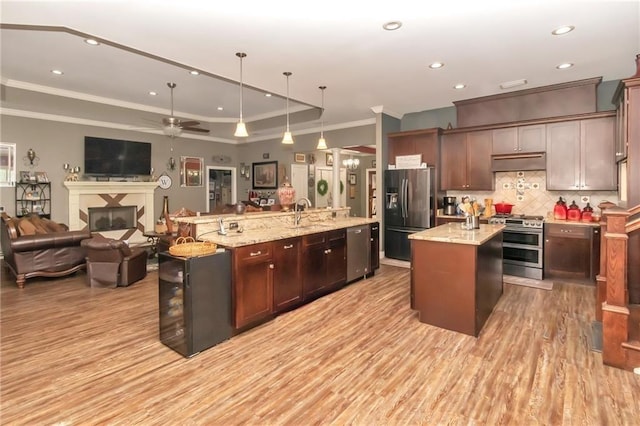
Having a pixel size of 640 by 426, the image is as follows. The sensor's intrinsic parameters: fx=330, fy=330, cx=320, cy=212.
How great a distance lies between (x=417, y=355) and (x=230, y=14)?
10.8 ft

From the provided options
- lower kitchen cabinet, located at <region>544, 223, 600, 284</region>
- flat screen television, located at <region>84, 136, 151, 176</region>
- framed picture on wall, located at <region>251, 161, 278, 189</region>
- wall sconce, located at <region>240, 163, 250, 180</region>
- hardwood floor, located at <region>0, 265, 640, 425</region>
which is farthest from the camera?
wall sconce, located at <region>240, 163, 250, 180</region>

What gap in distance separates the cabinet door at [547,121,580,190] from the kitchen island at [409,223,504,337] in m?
2.17

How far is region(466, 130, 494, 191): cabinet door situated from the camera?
5.46m

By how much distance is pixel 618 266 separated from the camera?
260cm

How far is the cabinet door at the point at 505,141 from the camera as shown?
5195mm

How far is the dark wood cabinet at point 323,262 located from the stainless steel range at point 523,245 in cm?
254

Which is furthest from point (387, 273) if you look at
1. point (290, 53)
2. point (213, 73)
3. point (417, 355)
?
point (213, 73)

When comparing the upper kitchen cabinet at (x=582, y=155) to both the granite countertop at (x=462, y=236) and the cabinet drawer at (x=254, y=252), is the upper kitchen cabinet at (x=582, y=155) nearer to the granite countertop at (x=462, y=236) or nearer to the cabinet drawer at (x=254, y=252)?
the granite countertop at (x=462, y=236)

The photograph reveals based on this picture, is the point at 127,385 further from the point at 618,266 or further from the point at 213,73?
the point at 618,266

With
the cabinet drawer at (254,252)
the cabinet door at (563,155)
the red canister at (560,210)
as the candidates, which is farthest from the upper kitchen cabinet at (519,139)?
the cabinet drawer at (254,252)

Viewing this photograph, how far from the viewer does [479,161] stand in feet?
18.2

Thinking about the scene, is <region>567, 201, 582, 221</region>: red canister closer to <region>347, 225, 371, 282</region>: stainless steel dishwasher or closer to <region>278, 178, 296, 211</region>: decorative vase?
<region>347, 225, 371, 282</region>: stainless steel dishwasher

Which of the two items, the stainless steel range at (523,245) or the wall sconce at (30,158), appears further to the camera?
the wall sconce at (30,158)

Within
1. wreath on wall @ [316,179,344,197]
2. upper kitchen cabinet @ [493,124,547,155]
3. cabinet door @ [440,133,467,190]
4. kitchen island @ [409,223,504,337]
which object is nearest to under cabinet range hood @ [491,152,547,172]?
upper kitchen cabinet @ [493,124,547,155]
